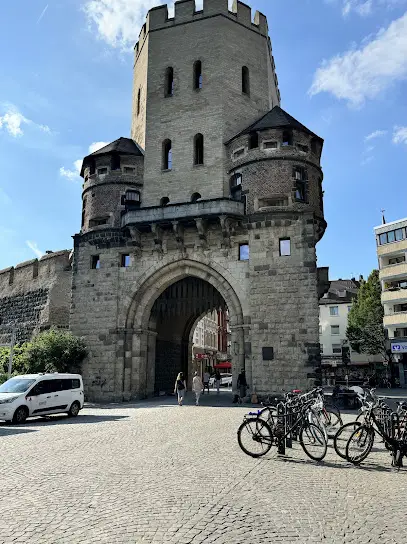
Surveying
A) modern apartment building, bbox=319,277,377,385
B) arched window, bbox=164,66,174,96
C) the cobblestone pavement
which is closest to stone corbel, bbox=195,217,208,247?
arched window, bbox=164,66,174,96

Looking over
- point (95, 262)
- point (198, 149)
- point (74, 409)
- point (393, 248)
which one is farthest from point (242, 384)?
point (393, 248)

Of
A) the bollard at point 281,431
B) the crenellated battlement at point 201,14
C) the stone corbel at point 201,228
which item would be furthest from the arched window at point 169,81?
the bollard at point 281,431

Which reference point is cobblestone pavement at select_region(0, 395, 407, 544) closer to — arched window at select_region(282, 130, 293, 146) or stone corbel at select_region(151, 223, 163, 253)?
stone corbel at select_region(151, 223, 163, 253)

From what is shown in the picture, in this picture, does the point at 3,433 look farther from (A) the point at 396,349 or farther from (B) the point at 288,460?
(A) the point at 396,349

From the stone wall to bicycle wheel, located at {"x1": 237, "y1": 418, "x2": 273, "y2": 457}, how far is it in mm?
24240

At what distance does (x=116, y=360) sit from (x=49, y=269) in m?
13.6

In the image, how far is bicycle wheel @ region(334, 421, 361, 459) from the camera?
7887 mm

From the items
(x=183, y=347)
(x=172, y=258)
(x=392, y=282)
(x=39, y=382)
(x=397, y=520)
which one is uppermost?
(x=392, y=282)

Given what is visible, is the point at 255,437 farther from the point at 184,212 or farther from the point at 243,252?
the point at 184,212

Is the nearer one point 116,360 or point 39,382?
point 39,382

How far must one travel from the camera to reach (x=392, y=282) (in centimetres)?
4272

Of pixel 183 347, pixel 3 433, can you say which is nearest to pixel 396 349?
pixel 183 347

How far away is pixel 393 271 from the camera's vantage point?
136ft

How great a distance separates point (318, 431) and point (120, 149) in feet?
67.3
